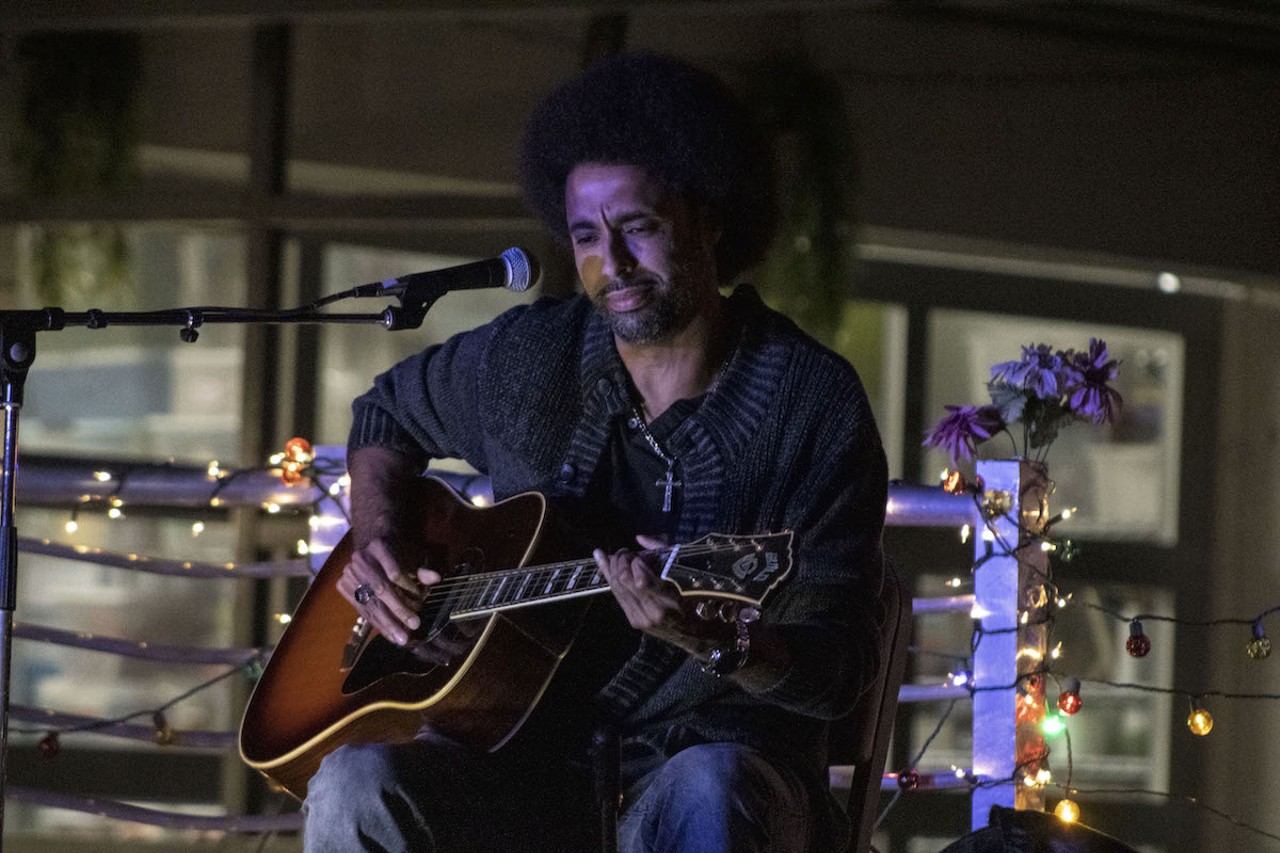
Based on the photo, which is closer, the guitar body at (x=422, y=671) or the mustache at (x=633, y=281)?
the guitar body at (x=422, y=671)

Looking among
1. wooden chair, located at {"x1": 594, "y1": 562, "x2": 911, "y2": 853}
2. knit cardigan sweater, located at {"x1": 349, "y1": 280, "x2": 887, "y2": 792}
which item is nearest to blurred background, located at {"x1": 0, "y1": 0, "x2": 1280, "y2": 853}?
knit cardigan sweater, located at {"x1": 349, "y1": 280, "x2": 887, "y2": 792}

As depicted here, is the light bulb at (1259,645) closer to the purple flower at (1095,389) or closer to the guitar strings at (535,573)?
the purple flower at (1095,389)

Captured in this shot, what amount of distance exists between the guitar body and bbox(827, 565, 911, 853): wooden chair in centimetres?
46

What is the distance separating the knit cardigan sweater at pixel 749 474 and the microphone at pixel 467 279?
0.29m

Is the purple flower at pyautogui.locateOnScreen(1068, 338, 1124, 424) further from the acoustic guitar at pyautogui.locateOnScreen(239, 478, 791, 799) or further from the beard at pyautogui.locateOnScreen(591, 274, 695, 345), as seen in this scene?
the acoustic guitar at pyautogui.locateOnScreen(239, 478, 791, 799)

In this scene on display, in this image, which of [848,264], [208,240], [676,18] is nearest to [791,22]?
[676,18]

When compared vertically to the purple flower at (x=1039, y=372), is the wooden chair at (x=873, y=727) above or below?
below

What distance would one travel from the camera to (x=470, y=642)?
85.3 inches

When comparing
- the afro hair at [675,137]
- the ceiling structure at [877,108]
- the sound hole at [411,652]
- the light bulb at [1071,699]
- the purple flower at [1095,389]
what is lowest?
the light bulb at [1071,699]

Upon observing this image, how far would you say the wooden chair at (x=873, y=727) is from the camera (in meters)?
2.25

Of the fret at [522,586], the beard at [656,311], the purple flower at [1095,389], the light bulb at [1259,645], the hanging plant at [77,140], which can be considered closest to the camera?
the fret at [522,586]

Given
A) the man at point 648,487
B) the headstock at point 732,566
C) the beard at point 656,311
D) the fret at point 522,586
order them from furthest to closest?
the beard at point 656,311 < the fret at point 522,586 < the man at point 648,487 < the headstock at point 732,566

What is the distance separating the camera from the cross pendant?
231cm

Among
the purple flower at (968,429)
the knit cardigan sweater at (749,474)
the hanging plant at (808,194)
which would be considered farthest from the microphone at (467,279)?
the hanging plant at (808,194)
